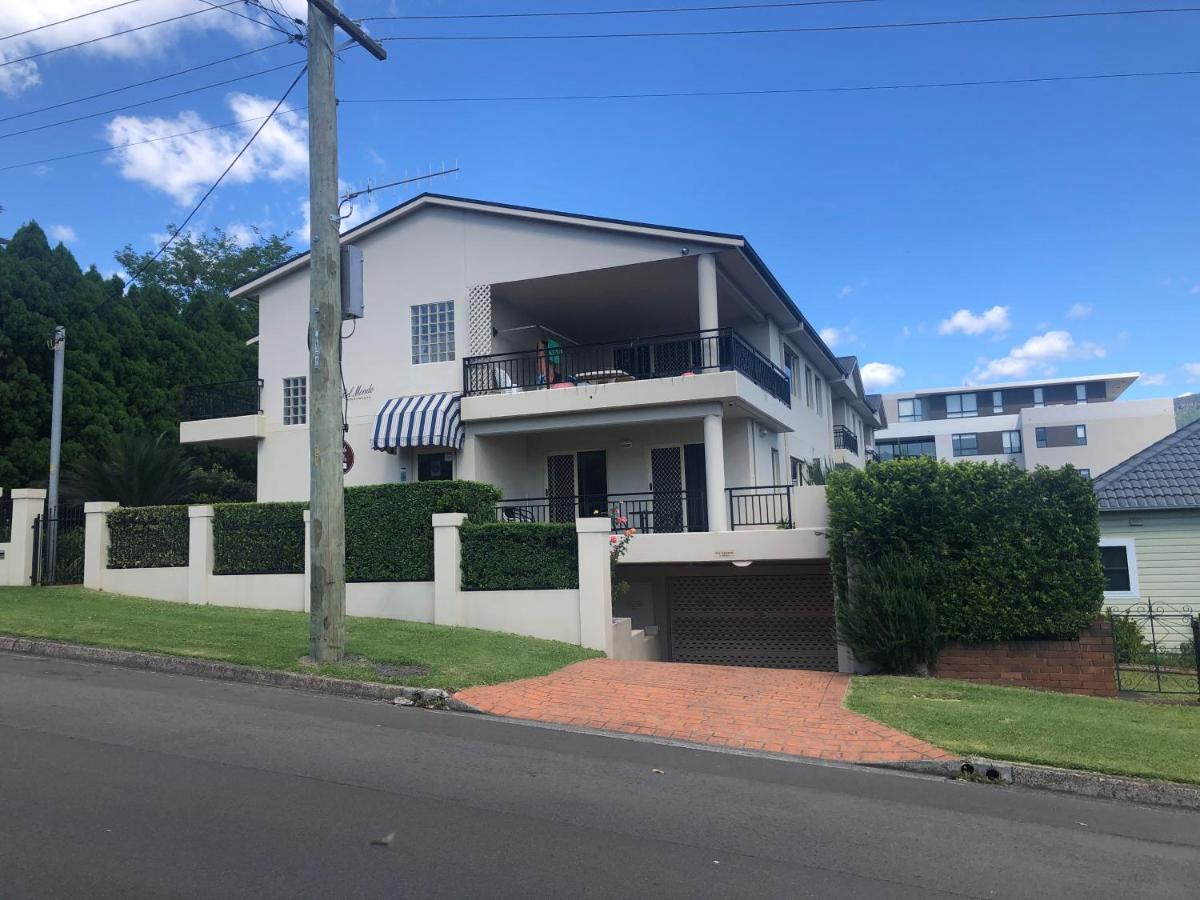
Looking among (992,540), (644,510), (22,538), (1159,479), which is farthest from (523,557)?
(1159,479)

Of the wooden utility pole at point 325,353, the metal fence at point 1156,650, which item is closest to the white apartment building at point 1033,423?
the metal fence at point 1156,650

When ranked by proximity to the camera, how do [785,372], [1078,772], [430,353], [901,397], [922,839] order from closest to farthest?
1. [922,839]
2. [1078,772]
3. [430,353]
4. [785,372]
5. [901,397]

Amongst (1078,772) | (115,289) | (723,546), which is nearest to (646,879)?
(1078,772)

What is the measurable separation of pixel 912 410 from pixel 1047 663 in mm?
65294

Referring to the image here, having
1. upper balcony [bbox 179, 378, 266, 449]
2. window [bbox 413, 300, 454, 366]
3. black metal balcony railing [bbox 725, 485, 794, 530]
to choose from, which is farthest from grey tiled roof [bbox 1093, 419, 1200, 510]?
upper balcony [bbox 179, 378, 266, 449]

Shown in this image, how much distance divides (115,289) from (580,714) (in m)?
22.5

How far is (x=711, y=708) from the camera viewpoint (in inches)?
385

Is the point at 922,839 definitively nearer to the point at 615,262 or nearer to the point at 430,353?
the point at 615,262

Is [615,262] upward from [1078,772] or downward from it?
upward

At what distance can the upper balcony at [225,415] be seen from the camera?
20.7 meters

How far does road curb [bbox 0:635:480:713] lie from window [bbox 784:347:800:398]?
16.1 m

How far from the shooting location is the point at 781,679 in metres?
12.1

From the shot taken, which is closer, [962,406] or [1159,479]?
[1159,479]

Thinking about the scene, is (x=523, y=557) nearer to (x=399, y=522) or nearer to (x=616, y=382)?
(x=399, y=522)
